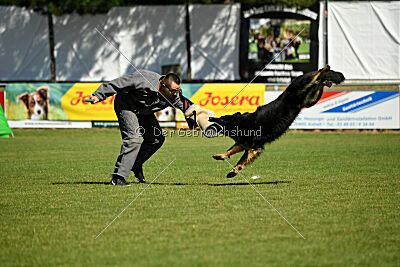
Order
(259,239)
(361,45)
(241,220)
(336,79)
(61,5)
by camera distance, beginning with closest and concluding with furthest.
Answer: (259,239) → (241,220) → (336,79) → (361,45) → (61,5)

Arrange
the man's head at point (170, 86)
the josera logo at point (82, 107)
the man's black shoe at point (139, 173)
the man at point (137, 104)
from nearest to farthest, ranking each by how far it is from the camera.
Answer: the man's head at point (170, 86)
the man at point (137, 104)
the man's black shoe at point (139, 173)
the josera logo at point (82, 107)

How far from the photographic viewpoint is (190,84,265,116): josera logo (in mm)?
22328

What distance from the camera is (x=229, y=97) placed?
22422mm

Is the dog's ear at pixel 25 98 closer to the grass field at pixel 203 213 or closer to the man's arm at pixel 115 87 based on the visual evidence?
the grass field at pixel 203 213

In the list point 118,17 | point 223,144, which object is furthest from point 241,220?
point 118,17

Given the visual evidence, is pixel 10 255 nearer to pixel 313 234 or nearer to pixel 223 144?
pixel 313 234

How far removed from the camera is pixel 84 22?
34.2 meters

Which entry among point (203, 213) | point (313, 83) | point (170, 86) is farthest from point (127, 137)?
point (313, 83)

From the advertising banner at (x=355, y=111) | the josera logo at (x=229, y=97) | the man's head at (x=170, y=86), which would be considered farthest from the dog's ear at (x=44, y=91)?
the man's head at (x=170, y=86)

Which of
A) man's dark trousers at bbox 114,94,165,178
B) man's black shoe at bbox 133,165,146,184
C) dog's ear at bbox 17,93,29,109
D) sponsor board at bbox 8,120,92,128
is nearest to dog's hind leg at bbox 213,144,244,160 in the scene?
man's dark trousers at bbox 114,94,165,178

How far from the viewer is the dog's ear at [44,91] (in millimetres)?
23641

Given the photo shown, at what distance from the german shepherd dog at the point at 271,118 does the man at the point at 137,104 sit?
33.7 inches

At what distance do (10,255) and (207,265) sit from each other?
1.92m

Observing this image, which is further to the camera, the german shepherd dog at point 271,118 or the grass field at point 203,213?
the german shepherd dog at point 271,118
